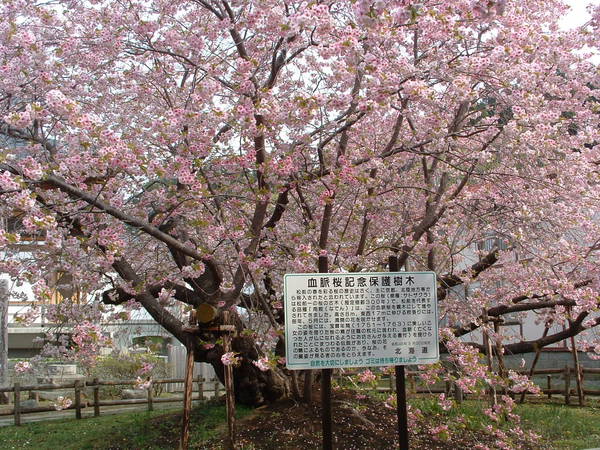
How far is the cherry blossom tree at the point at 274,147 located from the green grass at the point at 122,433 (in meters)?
0.72

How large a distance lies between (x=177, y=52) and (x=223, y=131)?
3.58ft

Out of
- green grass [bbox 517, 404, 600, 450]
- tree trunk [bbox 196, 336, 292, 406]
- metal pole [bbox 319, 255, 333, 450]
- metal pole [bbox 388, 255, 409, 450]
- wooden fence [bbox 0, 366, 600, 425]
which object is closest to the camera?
metal pole [bbox 319, 255, 333, 450]

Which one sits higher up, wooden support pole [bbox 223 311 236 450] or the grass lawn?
wooden support pole [bbox 223 311 236 450]

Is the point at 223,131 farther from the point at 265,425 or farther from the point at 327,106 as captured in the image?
the point at 265,425

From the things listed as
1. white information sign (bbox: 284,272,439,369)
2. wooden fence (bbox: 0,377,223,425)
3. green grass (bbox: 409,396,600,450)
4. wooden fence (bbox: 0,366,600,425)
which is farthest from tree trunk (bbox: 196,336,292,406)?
wooden fence (bbox: 0,377,223,425)

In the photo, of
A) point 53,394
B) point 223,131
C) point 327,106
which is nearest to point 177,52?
point 223,131

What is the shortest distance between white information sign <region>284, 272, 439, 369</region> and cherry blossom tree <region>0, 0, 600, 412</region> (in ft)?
2.79

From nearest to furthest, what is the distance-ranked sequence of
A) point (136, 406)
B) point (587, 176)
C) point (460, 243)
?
point (587, 176) < point (460, 243) < point (136, 406)

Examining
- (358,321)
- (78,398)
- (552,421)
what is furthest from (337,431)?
(78,398)

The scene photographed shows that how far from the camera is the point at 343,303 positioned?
523 centimetres

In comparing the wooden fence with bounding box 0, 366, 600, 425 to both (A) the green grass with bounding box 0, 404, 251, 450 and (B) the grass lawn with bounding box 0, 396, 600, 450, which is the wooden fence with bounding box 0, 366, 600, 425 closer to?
(B) the grass lawn with bounding box 0, 396, 600, 450

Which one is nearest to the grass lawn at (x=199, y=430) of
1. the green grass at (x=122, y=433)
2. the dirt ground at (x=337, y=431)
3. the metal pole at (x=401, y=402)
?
the green grass at (x=122, y=433)

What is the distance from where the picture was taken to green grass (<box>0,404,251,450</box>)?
8156mm

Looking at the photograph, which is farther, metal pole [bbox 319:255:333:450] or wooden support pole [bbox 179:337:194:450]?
wooden support pole [bbox 179:337:194:450]
